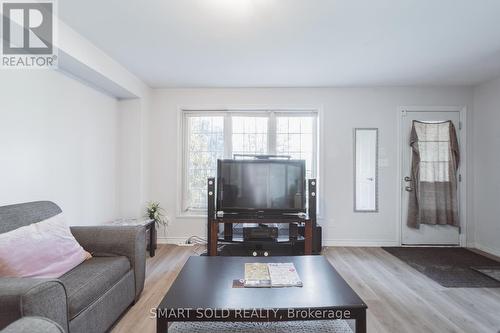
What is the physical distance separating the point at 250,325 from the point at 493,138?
402 centimetres

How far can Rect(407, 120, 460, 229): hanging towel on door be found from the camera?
3877 mm

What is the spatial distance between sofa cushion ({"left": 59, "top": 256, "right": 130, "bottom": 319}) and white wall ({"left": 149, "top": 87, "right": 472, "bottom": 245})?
6.73ft

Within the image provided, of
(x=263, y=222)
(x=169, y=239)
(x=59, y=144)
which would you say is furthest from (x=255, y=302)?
(x=169, y=239)

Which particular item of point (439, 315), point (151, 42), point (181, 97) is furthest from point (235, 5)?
point (439, 315)

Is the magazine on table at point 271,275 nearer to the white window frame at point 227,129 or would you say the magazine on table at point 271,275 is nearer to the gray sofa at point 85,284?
the gray sofa at point 85,284

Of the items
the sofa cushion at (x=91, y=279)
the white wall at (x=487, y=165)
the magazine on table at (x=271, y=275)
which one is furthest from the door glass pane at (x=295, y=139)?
the sofa cushion at (x=91, y=279)

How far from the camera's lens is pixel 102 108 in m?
3.43

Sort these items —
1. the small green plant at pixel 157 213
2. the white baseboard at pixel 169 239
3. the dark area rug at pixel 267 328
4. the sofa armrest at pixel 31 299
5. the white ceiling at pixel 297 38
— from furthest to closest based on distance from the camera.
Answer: the white baseboard at pixel 169 239, the small green plant at pixel 157 213, the white ceiling at pixel 297 38, the dark area rug at pixel 267 328, the sofa armrest at pixel 31 299

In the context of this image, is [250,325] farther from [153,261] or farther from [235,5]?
[235,5]

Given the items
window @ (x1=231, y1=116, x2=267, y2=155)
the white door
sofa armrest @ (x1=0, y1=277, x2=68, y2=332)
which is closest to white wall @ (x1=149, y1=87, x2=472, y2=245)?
the white door

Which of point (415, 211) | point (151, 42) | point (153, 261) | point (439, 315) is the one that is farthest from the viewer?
point (415, 211)

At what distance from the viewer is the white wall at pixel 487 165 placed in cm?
356

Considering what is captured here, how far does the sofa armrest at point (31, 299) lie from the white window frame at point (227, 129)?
106 inches

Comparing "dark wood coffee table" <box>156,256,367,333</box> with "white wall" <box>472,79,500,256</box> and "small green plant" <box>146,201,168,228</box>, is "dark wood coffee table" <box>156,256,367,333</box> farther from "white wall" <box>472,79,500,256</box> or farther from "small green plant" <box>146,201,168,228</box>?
"white wall" <box>472,79,500,256</box>
